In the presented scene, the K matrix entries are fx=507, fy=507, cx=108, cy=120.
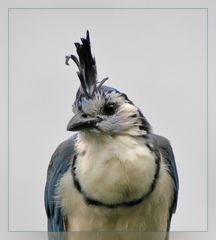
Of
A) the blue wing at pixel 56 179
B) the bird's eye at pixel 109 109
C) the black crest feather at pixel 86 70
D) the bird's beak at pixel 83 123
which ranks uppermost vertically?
the black crest feather at pixel 86 70

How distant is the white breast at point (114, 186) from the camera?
827 millimetres

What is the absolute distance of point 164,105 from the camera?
99 cm

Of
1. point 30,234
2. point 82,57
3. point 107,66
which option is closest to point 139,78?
point 107,66

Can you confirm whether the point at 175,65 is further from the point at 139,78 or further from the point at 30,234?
the point at 30,234

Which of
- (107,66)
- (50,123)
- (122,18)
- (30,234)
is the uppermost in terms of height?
(122,18)

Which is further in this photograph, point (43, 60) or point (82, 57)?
point (43, 60)

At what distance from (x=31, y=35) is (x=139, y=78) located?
0.77 ft

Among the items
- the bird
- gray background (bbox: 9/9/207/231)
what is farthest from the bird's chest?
gray background (bbox: 9/9/207/231)

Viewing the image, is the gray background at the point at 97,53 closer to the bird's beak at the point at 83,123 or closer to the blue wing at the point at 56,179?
the blue wing at the point at 56,179

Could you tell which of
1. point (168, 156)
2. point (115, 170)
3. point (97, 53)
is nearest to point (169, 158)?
point (168, 156)

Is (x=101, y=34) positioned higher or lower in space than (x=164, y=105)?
higher

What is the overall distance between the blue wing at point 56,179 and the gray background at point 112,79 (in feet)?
0.10

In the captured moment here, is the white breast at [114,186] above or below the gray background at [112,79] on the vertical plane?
below

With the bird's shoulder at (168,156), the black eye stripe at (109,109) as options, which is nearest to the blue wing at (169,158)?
the bird's shoulder at (168,156)
